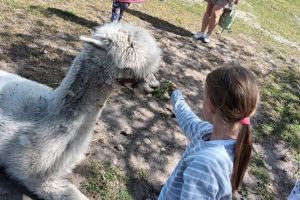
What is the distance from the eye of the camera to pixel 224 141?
2.31m

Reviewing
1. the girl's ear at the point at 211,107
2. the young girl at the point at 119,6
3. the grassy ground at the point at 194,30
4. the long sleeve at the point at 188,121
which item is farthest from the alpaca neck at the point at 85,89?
the young girl at the point at 119,6

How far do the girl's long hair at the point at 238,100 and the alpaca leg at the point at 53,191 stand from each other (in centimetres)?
149

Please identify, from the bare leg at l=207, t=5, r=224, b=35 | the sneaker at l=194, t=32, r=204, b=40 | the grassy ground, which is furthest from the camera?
the sneaker at l=194, t=32, r=204, b=40

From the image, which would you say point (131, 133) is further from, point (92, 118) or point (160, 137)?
point (92, 118)

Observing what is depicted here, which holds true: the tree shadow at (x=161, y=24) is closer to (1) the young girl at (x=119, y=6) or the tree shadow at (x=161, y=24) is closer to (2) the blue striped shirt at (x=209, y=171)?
(1) the young girl at (x=119, y=6)

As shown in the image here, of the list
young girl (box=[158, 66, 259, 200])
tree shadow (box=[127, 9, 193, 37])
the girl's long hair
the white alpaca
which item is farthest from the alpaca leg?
tree shadow (box=[127, 9, 193, 37])

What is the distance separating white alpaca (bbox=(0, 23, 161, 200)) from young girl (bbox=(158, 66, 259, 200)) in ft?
3.07

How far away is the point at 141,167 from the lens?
4.10 meters

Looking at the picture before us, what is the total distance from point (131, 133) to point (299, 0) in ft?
52.6

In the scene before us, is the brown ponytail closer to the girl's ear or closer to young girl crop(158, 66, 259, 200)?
young girl crop(158, 66, 259, 200)

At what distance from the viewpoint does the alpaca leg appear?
3381mm

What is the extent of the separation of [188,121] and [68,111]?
0.88 m

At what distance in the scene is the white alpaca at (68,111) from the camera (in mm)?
3178

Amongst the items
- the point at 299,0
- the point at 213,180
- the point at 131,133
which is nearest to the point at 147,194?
the point at 131,133
